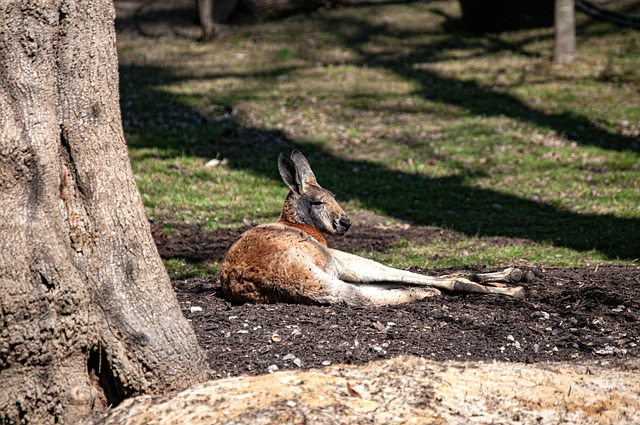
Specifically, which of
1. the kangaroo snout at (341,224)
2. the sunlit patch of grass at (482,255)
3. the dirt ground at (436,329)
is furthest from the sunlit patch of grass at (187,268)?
the sunlit patch of grass at (482,255)

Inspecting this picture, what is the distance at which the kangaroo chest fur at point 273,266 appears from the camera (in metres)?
5.92

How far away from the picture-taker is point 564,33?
1630 cm

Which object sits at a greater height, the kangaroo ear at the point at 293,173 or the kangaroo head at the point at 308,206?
the kangaroo ear at the point at 293,173

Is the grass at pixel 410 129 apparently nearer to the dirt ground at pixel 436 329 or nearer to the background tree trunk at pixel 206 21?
the background tree trunk at pixel 206 21

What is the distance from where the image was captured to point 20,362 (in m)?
3.88

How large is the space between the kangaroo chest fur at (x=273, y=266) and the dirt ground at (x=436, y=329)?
149 millimetres

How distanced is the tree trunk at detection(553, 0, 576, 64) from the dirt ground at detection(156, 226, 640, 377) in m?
10.6

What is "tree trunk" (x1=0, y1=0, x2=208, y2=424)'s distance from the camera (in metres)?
3.88

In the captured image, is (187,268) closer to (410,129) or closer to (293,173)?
(293,173)

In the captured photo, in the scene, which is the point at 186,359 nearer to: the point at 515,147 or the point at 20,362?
the point at 20,362

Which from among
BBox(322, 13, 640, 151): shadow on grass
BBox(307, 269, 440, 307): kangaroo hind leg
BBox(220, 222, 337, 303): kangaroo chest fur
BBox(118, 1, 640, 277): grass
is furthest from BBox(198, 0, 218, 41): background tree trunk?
BBox(307, 269, 440, 307): kangaroo hind leg

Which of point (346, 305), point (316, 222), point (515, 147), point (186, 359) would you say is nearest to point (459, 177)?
point (515, 147)

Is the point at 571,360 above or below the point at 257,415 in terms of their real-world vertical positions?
below

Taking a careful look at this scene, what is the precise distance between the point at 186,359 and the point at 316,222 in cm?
268
